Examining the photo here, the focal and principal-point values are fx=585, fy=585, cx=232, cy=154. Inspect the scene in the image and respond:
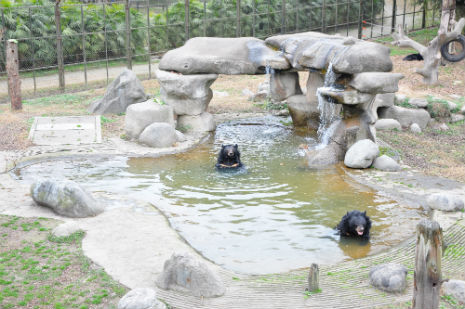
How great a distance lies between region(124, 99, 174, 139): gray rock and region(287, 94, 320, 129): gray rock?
12.8 ft

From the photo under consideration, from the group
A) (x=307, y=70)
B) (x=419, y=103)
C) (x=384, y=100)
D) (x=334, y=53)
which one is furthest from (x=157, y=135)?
(x=419, y=103)

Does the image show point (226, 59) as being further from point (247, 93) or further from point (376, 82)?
point (247, 93)

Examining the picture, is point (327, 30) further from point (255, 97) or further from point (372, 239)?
point (372, 239)

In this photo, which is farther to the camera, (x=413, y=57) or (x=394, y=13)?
(x=394, y=13)

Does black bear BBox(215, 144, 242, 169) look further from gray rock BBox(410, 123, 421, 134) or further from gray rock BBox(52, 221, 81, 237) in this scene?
gray rock BBox(410, 123, 421, 134)

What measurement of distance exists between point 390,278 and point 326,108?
8.56 m

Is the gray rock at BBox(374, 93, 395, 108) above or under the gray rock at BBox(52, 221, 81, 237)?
above

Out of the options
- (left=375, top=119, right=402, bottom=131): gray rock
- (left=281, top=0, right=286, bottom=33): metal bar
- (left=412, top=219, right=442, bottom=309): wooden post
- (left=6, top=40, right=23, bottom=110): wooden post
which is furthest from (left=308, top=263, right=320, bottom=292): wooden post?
(left=281, top=0, right=286, bottom=33): metal bar

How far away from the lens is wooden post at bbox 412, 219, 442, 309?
19.3ft

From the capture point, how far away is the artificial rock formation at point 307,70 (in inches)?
517

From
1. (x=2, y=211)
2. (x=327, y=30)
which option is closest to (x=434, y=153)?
(x=2, y=211)

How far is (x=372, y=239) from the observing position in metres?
9.66

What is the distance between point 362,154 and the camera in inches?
515

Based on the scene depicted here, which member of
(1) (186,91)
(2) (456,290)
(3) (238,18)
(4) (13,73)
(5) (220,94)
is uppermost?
(3) (238,18)
